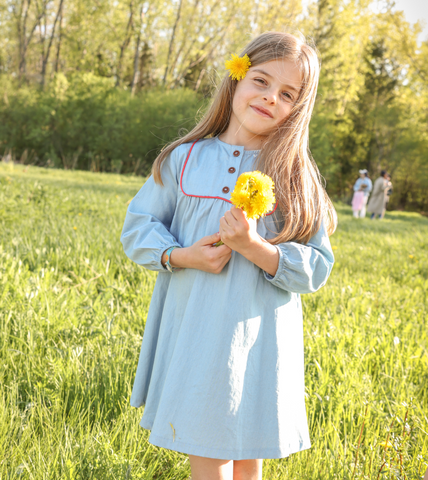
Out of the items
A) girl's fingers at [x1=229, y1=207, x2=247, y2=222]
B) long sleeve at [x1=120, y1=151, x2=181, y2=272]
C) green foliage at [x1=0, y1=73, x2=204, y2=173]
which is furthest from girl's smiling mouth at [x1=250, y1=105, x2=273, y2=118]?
green foliage at [x1=0, y1=73, x2=204, y2=173]

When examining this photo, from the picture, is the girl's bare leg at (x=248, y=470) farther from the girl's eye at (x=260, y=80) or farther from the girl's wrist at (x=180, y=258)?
the girl's eye at (x=260, y=80)

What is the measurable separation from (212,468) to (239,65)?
128cm

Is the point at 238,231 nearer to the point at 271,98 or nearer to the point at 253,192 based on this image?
Answer: the point at 253,192

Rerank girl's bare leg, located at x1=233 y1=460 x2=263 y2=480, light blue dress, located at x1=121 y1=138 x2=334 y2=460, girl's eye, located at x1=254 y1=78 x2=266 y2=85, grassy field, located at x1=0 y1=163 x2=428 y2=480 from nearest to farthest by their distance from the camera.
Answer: light blue dress, located at x1=121 y1=138 x2=334 y2=460
girl's bare leg, located at x1=233 y1=460 x2=263 y2=480
girl's eye, located at x1=254 y1=78 x2=266 y2=85
grassy field, located at x1=0 y1=163 x2=428 y2=480

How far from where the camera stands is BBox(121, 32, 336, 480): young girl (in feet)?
3.90

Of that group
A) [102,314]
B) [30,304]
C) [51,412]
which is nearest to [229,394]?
[51,412]

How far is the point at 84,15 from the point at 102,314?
26165 mm

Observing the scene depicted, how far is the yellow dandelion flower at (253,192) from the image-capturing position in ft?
3.50

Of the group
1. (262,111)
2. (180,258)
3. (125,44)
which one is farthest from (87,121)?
(180,258)

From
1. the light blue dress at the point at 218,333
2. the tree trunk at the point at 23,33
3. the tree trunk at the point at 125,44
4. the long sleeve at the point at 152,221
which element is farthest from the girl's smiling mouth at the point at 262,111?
the tree trunk at the point at 23,33

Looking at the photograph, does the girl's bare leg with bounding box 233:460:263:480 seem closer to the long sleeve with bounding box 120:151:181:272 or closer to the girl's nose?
the long sleeve with bounding box 120:151:181:272

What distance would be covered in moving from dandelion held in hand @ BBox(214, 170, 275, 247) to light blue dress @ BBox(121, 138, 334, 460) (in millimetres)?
216

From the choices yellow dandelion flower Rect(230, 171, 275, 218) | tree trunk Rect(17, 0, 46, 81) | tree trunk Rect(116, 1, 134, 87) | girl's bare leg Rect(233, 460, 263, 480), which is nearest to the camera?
yellow dandelion flower Rect(230, 171, 275, 218)

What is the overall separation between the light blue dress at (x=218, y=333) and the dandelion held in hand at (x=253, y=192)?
0.22 m
